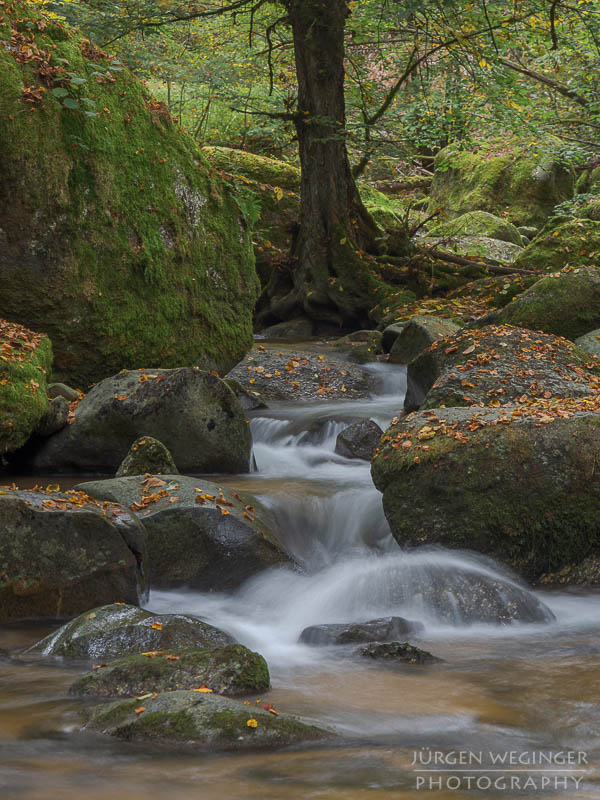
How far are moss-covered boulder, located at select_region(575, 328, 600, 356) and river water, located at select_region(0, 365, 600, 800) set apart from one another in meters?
3.75

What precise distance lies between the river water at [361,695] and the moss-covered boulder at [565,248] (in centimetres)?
867

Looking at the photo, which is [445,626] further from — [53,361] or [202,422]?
[53,361]

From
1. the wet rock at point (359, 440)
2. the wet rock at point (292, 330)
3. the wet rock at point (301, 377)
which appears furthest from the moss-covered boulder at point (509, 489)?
the wet rock at point (292, 330)

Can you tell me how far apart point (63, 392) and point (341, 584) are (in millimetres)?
3855

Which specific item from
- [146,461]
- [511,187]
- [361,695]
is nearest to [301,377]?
[146,461]

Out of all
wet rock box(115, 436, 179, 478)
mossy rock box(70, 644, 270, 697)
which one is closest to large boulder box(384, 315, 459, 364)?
wet rock box(115, 436, 179, 478)

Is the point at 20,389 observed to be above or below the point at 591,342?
below

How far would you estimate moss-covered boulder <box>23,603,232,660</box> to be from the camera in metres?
3.90

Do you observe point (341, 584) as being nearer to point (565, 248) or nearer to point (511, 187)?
point (565, 248)

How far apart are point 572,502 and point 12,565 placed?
3.68 metres

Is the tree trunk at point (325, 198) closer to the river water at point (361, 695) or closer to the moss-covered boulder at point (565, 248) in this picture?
the moss-covered boulder at point (565, 248)

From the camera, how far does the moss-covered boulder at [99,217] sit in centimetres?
772

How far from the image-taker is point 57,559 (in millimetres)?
4551

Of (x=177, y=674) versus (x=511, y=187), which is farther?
(x=511, y=187)
